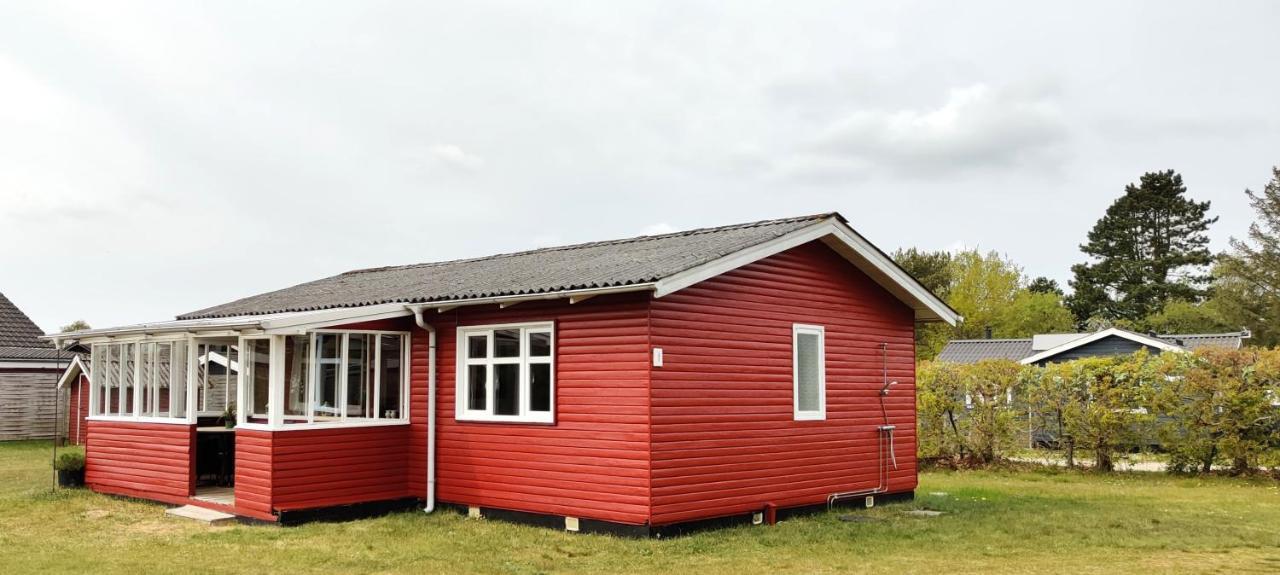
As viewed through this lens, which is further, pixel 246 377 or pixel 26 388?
pixel 26 388

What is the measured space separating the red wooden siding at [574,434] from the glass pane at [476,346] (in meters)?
0.21

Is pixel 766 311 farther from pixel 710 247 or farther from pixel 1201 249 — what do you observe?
pixel 1201 249

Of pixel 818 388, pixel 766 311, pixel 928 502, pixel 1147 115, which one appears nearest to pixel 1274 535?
pixel 928 502

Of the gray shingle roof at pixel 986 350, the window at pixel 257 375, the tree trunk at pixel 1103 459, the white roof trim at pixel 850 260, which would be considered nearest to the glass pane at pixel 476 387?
the window at pixel 257 375

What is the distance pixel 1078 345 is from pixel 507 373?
21.9m

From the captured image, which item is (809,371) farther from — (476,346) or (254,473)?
(254,473)

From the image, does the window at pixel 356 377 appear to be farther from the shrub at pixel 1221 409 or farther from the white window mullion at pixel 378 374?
the shrub at pixel 1221 409

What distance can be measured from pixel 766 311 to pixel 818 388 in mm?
1425

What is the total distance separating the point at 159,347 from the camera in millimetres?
14672

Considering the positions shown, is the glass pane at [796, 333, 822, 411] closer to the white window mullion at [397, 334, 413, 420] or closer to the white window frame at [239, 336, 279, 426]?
the white window mullion at [397, 334, 413, 420]

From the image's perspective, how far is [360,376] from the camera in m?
13.2

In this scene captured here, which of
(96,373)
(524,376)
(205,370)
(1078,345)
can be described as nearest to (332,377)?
(524,376)

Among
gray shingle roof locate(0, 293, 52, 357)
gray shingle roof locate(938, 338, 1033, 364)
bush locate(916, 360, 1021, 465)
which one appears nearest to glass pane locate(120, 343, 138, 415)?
bush locate(916, 360, 1021, 465)

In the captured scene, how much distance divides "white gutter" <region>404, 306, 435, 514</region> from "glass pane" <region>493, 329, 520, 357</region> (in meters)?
1.03
